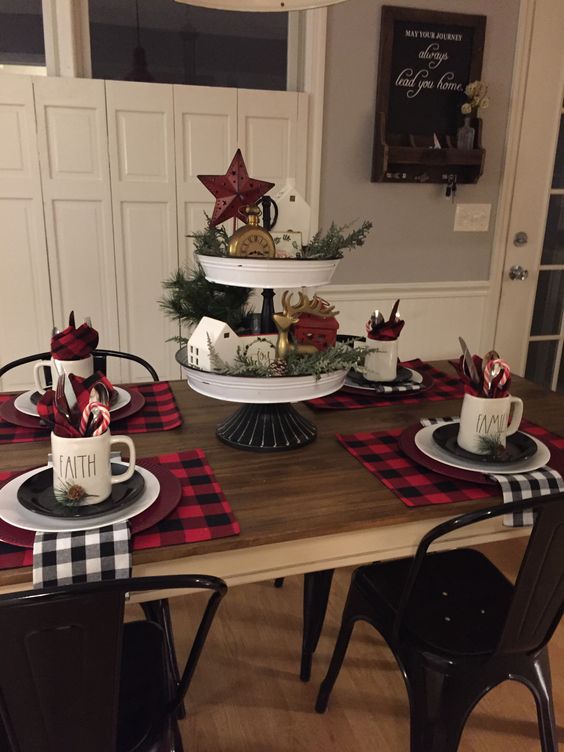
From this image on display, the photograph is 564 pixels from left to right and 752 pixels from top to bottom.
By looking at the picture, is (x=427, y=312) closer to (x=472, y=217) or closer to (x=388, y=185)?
(x=472, y=217)

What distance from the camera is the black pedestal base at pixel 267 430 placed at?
4.26ft

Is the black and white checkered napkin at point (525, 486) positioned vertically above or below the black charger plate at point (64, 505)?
below

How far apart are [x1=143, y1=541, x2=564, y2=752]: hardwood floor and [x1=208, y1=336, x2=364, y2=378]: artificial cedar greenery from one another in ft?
3.20

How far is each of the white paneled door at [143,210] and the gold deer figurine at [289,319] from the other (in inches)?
68.4

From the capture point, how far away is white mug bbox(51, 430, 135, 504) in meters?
1.00

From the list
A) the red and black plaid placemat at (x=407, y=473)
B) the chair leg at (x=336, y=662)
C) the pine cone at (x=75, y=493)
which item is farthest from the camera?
the chair leg at (x=336, y=662)

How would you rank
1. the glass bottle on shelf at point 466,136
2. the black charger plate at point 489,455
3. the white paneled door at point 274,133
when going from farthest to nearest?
the glass bottle on shelf at point 466,136, the white paneled door at point 274,133, the black charger plate at point 489,455

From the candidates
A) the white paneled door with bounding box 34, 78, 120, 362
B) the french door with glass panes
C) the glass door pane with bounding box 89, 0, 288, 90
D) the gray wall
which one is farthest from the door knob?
the white paneled door with bounding box 34, 78, 120, 362

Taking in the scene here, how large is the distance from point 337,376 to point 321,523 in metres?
0.31

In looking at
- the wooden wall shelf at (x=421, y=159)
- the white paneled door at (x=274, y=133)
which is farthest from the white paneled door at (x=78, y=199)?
the wooden wall shelf at (x=421, y=159)

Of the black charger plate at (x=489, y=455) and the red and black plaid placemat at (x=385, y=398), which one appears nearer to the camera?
the black charger plate at (x=489, y=455)

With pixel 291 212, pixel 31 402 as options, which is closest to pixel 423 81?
pixel 291 212

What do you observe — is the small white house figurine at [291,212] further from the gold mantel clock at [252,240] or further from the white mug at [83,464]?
the white mug at [83,464]

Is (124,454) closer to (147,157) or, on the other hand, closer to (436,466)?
(436,466)
